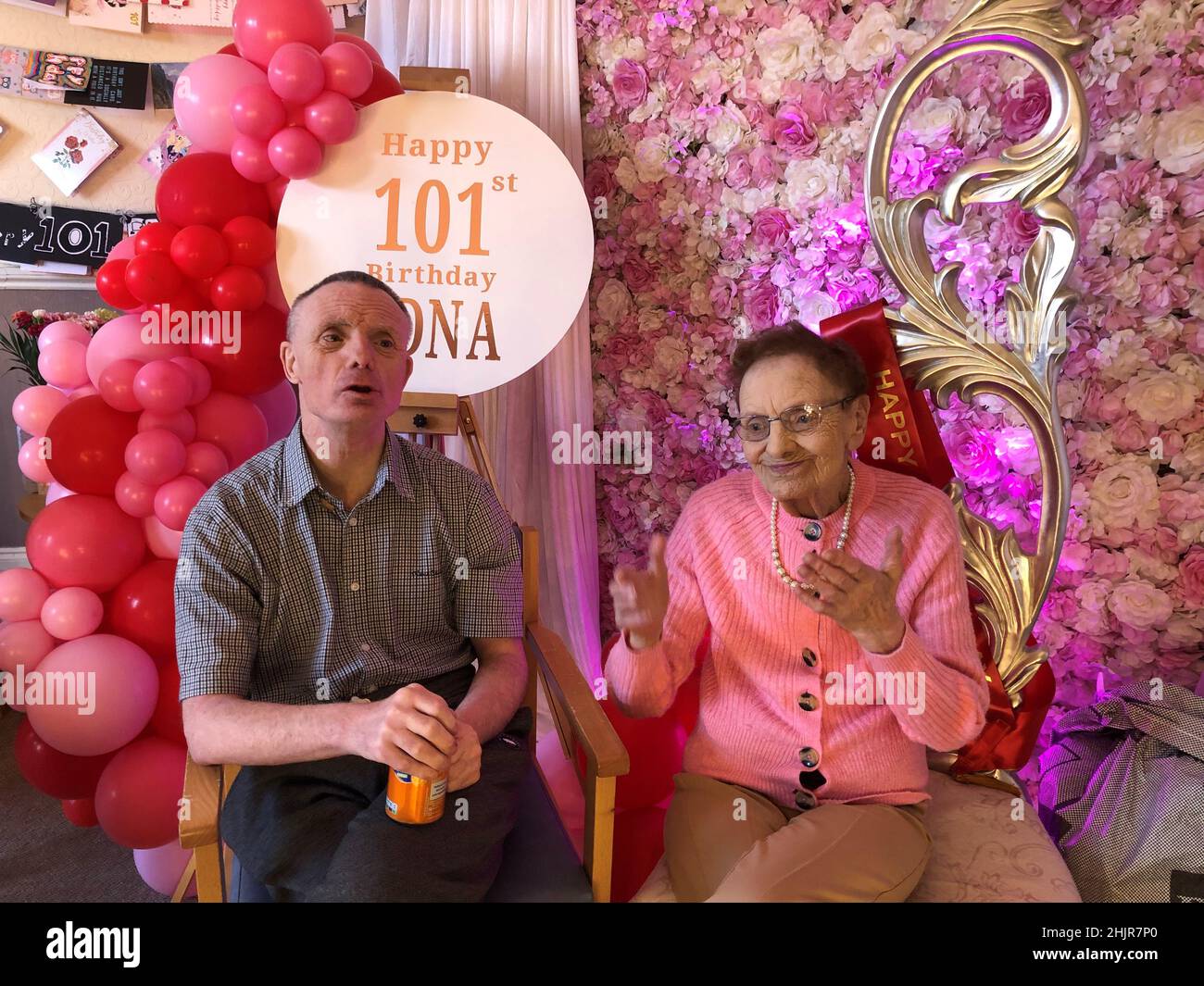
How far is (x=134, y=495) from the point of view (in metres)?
2.03

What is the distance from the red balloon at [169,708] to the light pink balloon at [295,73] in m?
1.36

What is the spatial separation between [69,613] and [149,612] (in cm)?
16

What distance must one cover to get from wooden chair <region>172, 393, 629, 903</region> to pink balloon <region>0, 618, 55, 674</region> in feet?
2.06

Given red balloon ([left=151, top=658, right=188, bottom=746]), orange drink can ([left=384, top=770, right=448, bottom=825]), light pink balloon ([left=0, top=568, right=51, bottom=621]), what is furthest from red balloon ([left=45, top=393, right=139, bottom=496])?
orange drink can ([left=384, top=770, right=448, bottom=825])

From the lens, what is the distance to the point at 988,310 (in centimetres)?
221

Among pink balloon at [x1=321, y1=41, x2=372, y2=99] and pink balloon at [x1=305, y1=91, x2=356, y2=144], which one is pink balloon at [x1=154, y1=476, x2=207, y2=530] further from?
pink balloon at [x1=321, y1=41, x2=372, y2=99]

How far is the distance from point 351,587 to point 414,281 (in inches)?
35.1

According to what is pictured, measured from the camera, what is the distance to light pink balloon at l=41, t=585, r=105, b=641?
200cm

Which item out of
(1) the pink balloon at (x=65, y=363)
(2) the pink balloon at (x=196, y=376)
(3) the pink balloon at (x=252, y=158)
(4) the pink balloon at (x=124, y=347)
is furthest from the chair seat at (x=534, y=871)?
(3) the pink balloon at (x=252, y=158)

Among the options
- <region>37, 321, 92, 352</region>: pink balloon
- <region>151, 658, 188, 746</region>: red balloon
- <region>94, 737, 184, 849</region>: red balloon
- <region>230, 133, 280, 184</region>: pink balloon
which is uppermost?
<region>230, 133, 280, 184</region>: pink balloon

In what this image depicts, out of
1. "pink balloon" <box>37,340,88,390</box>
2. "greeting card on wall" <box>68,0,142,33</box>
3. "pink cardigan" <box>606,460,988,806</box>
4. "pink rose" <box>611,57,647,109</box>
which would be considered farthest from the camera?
"greeting card on wall" <box>68,0,142,33</box>

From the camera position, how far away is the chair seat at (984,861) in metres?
1.53
